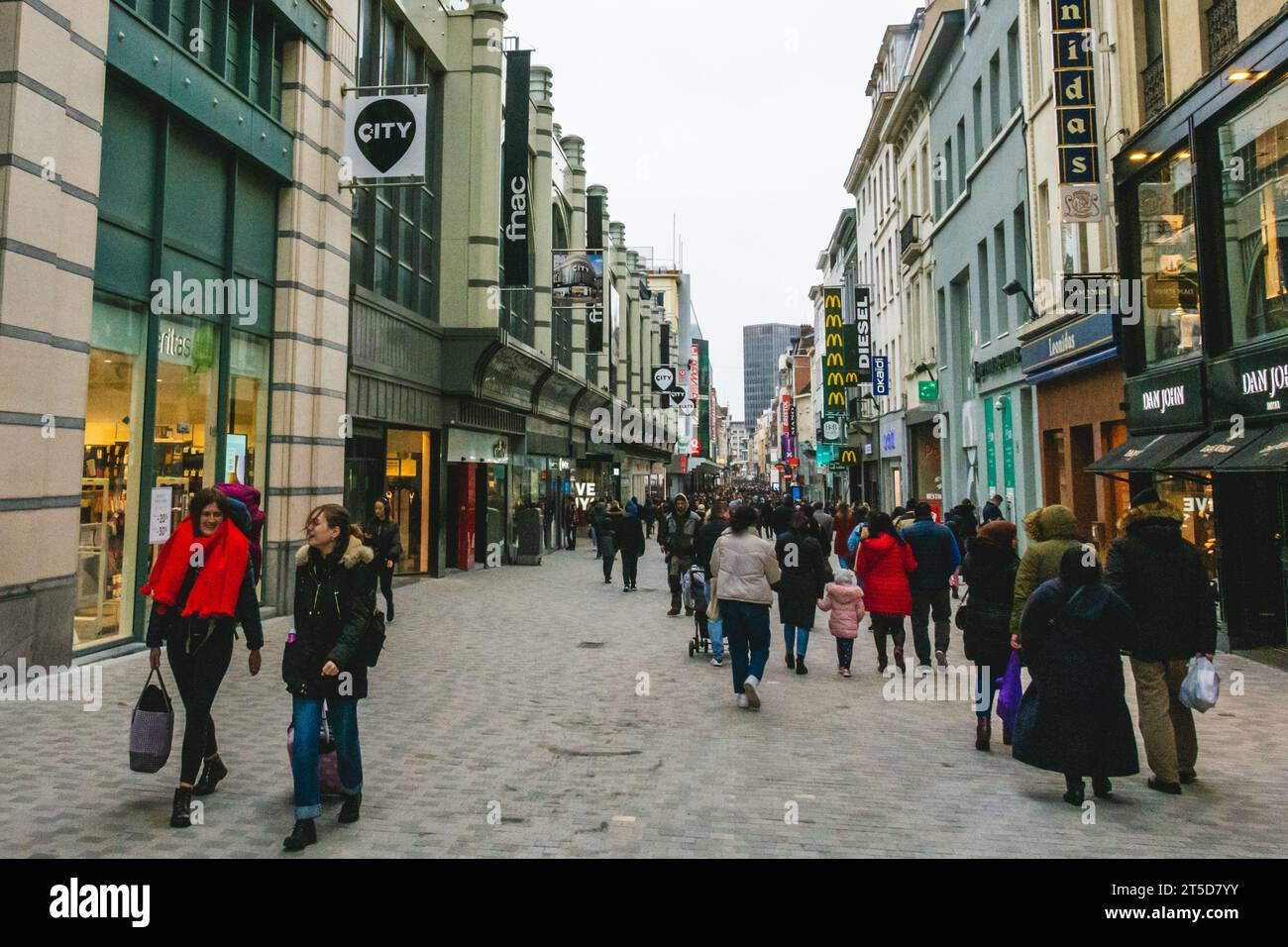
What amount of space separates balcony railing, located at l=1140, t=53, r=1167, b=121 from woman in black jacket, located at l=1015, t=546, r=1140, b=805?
33.8 ft

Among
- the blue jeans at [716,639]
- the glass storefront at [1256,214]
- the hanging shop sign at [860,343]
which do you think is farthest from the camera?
the hanging shop sign at [860,343]

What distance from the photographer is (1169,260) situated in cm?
1212

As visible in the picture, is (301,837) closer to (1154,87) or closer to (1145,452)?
(1145,452)

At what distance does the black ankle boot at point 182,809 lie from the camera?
15.1 ft

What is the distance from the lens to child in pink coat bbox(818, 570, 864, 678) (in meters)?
9.25

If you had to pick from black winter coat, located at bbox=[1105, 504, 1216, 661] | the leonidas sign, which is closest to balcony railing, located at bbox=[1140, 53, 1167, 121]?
black winter coat, located at bbox=[1105, 504, 1216, 661]

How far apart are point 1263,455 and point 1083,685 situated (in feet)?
18.4

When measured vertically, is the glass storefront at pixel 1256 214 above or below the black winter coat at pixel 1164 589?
above

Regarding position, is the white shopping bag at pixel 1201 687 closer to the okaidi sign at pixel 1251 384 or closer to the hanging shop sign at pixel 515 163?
the okaidi sign at pixel 1251 384

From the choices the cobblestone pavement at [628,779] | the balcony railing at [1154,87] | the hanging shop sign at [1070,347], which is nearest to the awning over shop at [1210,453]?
the cobblestone pavement at [628,779]

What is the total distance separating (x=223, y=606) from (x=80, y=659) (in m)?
5.23

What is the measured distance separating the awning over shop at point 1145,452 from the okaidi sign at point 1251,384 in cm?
62

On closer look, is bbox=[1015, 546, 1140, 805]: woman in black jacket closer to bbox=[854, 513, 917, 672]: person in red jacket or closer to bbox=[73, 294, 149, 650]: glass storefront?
bbox=[854, 513, 917, 672]: person in red jacket
